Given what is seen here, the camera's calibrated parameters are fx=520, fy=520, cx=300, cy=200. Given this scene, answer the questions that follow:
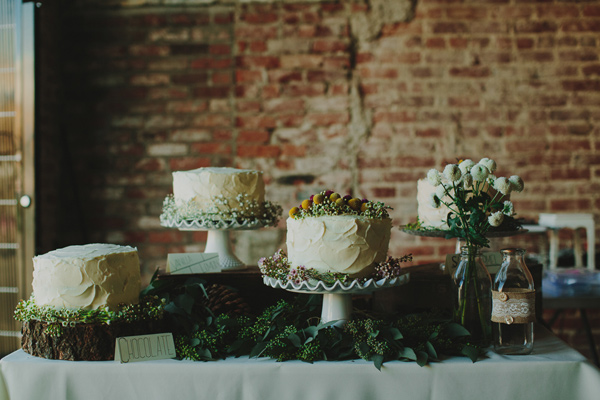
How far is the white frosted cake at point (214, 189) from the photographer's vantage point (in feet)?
5.52

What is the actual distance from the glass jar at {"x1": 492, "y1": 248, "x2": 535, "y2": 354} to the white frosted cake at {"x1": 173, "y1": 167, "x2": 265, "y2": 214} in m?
0.82

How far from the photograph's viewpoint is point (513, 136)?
9.20 feet

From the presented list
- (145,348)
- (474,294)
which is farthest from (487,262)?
(145,348)

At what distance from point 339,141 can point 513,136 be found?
3.07 ft

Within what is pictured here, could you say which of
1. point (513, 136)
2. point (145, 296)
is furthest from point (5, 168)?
point (513, 136)

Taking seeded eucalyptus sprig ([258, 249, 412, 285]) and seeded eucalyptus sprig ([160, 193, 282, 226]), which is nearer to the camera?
seeded eucalyptus sprig ([258, 249, 412, 285])

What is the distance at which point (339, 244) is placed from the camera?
49.2 inches

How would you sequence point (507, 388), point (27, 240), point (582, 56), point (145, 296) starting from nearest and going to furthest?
point (507, 388), point (145, 296), point (27, 240), point (582, 56)

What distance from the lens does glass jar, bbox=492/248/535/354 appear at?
1200 mm

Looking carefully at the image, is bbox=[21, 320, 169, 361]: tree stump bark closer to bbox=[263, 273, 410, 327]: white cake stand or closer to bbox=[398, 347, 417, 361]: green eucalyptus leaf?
bbox=[263, 273, 410, 327]: white cake stand

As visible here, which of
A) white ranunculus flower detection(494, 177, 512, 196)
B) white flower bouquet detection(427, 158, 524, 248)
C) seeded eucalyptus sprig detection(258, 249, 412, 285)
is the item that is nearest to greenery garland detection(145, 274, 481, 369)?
seeded eucalyptus sprig detection(258, 249, 412, 285)

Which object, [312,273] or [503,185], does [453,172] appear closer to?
[503,185]

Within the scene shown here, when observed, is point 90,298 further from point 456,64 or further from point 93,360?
point 456,64

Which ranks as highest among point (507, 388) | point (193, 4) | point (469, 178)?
point (193, 4)
